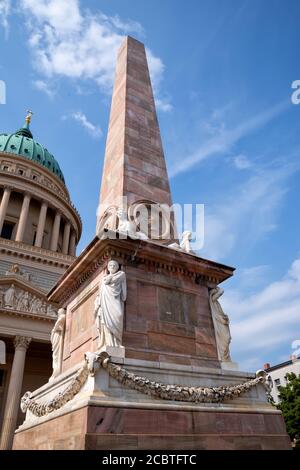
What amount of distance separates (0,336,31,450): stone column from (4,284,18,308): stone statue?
2529mm

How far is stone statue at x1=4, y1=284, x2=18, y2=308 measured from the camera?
28.1 meters

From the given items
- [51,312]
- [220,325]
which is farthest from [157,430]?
[51,312]

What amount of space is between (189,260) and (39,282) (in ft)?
98.4

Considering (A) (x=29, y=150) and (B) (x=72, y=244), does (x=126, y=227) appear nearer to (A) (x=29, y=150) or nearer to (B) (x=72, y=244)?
(B) (x=72, y=244)

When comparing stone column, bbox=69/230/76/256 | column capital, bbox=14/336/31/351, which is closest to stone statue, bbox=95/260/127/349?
column capital, bbox=14/336/31/351

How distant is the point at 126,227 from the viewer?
8.50m

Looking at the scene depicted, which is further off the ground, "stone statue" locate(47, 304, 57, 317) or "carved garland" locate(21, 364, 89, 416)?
"stone statue" locate(47, 304, 57, 317)

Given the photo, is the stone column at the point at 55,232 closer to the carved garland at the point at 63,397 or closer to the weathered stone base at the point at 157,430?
the carved garland at the point at 63,397

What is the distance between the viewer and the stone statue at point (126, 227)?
26.9 ft

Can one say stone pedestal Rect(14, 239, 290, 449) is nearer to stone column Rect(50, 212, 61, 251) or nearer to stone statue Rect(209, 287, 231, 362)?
stone statue Rect(209, 287, 231, 362)

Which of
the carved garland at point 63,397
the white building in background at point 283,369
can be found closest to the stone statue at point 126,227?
the carved garland at point 63,397

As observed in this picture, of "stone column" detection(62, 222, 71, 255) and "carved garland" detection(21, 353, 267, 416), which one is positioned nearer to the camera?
"carved garland" detection(21, 353, 267, 416)

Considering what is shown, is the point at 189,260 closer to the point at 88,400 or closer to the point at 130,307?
the point at 130,307

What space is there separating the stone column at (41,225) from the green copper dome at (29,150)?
9.67 meters
